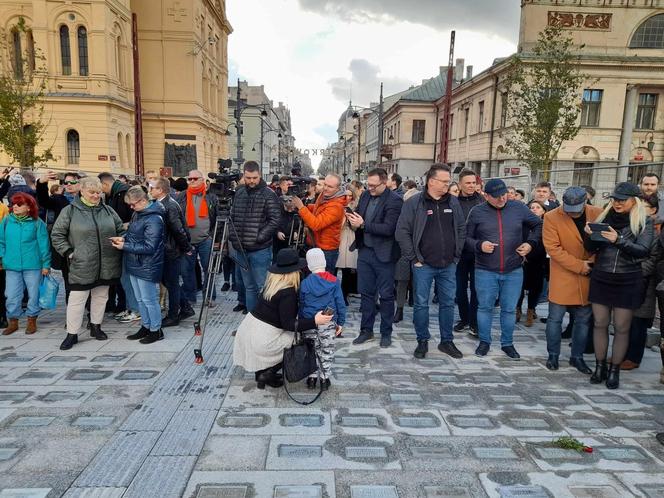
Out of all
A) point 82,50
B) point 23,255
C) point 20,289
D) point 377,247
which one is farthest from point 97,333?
point 82,50

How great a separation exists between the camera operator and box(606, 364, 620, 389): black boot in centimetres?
425

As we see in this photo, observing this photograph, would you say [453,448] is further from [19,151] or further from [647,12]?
[647,12]

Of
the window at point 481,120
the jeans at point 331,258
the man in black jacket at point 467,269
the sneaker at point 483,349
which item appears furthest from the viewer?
the window at point 481,120

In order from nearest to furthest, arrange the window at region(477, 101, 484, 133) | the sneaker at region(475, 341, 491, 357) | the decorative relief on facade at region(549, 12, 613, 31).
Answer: the sneaker at region(475, 341, 491, 357) → the decorative relief on facade at region(549, 12, 613, 31) → the window at region(477, 101, 484, 133)

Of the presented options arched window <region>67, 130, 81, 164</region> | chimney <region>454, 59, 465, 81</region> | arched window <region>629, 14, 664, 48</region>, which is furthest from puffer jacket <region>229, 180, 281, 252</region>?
chimney <region>454, 59, 465, 81</region>

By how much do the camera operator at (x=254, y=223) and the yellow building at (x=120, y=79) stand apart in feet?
72.1

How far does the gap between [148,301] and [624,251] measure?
5460 mm

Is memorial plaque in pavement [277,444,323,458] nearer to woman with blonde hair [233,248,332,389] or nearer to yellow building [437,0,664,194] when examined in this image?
woman with blonde hair [233,248,332,389]

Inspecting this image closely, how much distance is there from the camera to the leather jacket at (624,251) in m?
4.48

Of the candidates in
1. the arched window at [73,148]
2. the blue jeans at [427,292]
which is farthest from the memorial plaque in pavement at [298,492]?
the arched window at [73,148]

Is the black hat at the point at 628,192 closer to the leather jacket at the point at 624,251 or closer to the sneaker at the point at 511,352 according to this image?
the leather jacket at the point at 624,251

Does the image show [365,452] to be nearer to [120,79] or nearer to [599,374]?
[599,374]

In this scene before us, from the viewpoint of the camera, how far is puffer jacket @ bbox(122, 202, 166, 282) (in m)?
5.57

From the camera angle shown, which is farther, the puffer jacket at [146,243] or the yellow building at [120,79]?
the yellow building at [120,79]
